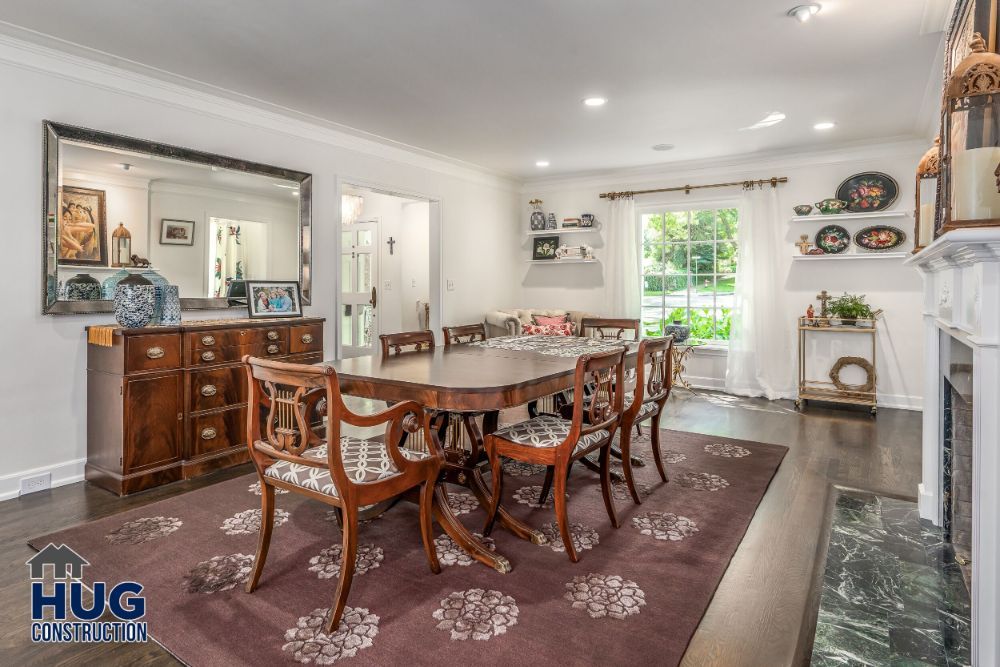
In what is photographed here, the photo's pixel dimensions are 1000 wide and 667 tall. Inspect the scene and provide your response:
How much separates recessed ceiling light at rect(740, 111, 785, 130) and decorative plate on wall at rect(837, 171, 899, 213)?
50.1 inches

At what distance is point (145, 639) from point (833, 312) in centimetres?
553

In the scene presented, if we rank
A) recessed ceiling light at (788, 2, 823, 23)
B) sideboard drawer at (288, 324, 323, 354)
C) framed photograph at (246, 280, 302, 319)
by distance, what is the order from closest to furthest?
recessed ceiling light at (788, 2, 823, 23) → sideboard drawer at (288, 324, 323, 354) → framed photograph at (246, 280, 302, 319)

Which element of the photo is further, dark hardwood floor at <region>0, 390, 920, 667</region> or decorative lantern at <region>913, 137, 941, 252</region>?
decorative lantern at <region>913, 137, 941, 252</region>

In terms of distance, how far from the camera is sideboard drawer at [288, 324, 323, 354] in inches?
151

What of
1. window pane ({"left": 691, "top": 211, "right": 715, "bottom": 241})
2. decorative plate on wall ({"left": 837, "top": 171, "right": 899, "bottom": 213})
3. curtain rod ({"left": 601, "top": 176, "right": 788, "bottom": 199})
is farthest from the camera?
window pane ({"left": 691, "top": 211, "right": 715, "bottom": 241})

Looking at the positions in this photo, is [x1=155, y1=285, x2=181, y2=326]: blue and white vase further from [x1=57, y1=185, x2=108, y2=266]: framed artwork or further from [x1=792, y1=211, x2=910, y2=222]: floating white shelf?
[x1=792, y1=211, x2=910, y2=222]: floating white shelf

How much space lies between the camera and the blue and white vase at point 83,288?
10.2ft

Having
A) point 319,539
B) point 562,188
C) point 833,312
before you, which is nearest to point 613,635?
point 319,539

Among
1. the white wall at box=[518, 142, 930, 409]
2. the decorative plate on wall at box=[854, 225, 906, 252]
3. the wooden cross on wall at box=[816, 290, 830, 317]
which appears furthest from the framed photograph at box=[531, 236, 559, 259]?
the decorative plate on wall at box=[854, 225, 906, 252]

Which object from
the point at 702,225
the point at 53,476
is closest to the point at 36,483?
the point at 53,476

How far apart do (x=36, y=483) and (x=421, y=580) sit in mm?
2434

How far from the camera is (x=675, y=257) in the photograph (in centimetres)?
631

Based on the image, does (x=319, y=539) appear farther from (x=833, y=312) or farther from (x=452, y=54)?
(x=833, y=312)

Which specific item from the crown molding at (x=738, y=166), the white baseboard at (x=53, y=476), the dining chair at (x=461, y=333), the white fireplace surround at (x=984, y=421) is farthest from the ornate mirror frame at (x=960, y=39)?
the white baseboard at (x=53, y=476)
